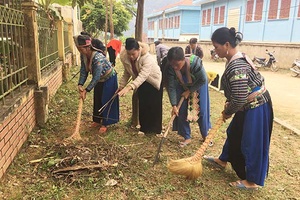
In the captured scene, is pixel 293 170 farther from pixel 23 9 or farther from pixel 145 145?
pixel 23 9

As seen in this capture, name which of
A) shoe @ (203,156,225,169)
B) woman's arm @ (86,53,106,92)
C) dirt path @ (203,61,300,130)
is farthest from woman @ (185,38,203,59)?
shoe @ (203,156,225,169)

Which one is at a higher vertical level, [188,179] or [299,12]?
[299,12]

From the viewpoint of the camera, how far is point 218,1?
23.2 meters

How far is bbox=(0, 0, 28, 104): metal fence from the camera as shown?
2930mm

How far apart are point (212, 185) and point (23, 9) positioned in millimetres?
3196

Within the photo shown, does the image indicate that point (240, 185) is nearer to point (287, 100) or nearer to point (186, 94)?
point (186, 94)

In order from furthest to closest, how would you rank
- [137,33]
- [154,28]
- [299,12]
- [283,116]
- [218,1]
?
[154,28] → [218,1] → [299,12] → [283,116] → [137,33]

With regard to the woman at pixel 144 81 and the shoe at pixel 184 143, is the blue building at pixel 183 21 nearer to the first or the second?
the woman at pixel 144 81

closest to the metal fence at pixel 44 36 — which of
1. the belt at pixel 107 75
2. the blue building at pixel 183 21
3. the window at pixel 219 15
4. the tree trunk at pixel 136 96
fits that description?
the belt at pixel 107 75

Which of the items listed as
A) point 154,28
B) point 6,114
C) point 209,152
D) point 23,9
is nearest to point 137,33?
point 23,9

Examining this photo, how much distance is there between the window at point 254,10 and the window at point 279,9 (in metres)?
1.06

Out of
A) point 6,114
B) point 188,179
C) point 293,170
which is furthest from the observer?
point 293,170

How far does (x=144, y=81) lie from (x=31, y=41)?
1625 millimetres

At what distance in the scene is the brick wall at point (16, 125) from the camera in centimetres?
273
